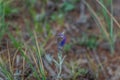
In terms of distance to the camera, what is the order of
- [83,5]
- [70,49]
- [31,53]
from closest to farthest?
[31,53] → [70,49] → [83,5]

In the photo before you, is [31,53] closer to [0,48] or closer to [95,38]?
[0,48]

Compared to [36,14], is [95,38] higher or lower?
lower

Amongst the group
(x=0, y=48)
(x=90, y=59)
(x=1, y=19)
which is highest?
(x=1, y=19)

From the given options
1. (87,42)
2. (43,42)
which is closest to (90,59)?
(87,42)

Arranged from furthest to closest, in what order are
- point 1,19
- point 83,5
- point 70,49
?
point 83,5
point 70,49
point 1,19

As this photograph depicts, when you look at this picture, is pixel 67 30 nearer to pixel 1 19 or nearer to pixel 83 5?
pixel 83 5

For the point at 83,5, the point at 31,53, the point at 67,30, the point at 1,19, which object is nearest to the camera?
the point at 31,53

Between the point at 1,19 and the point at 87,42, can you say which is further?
the point at 87,42

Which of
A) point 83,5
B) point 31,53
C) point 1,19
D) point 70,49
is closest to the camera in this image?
point 31,53

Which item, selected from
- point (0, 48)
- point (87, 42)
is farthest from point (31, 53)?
point (87, 42)
